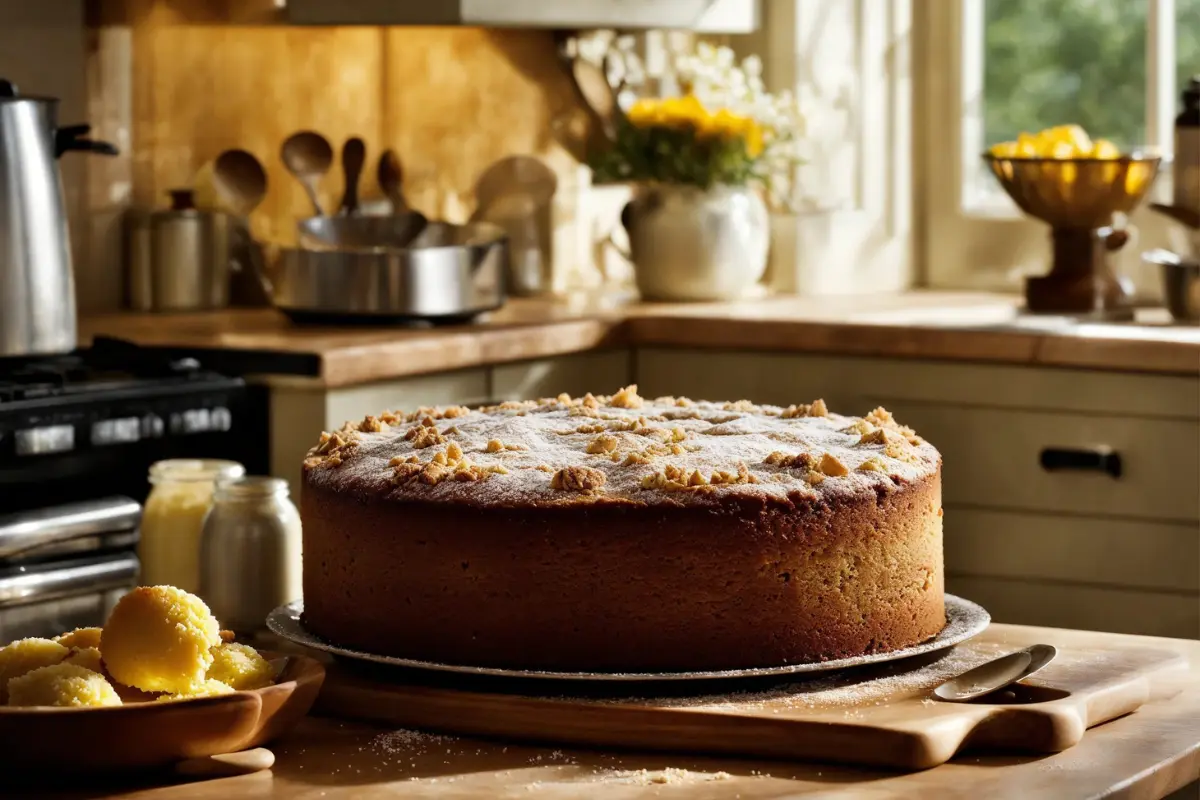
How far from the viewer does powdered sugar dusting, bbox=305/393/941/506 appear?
1.30 metres

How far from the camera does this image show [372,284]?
293 centimetres

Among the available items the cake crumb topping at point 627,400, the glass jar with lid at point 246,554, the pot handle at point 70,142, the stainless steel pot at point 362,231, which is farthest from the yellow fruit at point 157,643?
the stainless steel pot at point 362,231

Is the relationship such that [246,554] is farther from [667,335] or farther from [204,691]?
[667,335]

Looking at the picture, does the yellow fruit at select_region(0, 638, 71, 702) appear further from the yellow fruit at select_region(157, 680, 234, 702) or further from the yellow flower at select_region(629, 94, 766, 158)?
the yellow flower at select_region(629, 94, 766, 158)

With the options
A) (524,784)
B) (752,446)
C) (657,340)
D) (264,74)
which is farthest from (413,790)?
(264,74)

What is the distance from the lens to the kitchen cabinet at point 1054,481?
2867 millimetres

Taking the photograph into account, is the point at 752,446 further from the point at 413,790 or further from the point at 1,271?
the point at 1,271

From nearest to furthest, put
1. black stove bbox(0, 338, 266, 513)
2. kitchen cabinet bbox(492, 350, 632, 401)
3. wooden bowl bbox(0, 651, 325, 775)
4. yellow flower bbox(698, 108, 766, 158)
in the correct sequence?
wooden bowl bbox(0, 651, 325, 775), black stove bbox(0, 338, 266, 513), kitchen cabinet bbox(492, 350, 632, 401), yellow flower bbox(698, 108, 766, 158)

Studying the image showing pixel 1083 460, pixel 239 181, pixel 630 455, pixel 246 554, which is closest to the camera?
pixel 630 455

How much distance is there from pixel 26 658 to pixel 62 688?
0.08 metres

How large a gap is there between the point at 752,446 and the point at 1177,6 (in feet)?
8.26

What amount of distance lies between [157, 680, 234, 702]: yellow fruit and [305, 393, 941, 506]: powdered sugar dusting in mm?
210

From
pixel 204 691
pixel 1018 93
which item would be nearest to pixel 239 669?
pixel 204 691

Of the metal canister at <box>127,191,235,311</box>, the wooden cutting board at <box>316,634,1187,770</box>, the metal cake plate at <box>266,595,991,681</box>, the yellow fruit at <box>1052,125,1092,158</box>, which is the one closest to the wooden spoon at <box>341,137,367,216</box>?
the metal canister at <box>127,191,235,311</box>
